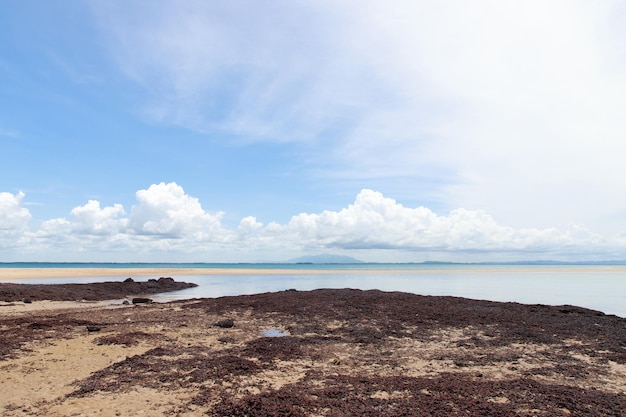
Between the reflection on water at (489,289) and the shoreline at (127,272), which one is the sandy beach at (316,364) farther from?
the shoreline at (127,272)

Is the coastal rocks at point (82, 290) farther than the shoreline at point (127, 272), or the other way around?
the shoreline at point (127, 272)

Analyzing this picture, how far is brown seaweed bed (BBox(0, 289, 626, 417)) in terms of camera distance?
29.8ft

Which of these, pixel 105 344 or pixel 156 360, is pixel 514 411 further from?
pixel 105 344

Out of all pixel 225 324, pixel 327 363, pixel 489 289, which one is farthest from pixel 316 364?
pixel 489 289

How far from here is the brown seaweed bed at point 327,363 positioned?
9070 mm

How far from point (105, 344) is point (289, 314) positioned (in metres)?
9.69

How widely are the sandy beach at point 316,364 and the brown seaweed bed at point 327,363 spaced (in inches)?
1.9

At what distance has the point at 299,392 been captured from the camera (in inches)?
387

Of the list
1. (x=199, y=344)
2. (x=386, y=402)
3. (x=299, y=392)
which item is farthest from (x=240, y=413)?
(x=199, y=344)

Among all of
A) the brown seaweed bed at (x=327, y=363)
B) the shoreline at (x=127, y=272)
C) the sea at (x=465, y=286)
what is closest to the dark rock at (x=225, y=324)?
the brown seaweed bed at (x=327, y=363)

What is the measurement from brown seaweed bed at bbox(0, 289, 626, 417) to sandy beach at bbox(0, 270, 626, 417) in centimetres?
5

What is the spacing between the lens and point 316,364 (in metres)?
12.7

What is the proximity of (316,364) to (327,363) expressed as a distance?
0.38 meters

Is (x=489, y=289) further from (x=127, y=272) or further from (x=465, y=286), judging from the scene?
(x=127, y=272)
